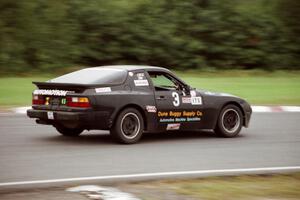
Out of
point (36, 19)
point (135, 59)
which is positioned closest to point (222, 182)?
point (36, 19)

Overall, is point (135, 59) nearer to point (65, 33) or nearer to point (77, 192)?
point (65, 33)

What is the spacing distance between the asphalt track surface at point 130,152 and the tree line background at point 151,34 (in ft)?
60.9

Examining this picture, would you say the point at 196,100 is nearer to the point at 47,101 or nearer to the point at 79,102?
the point at 79,102

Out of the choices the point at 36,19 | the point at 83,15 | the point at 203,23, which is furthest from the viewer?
the point at 203,23

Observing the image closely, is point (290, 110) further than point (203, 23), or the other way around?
point (203, 23)

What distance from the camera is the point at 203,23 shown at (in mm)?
37875

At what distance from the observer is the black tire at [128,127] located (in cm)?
1120

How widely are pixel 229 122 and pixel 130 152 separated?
2.92 m

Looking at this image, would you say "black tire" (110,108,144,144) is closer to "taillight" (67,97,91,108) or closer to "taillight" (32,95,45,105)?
"taillight" (67,97,91,108)

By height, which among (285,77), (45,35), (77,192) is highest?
(45,35)

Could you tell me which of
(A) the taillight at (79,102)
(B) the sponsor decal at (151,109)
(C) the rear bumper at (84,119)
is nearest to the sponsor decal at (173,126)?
(B) the sponsor decal at (151,109)

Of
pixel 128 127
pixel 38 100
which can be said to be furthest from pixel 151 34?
pixel 128 127

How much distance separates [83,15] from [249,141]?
24.1 meters

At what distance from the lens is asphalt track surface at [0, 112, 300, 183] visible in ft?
29.9
